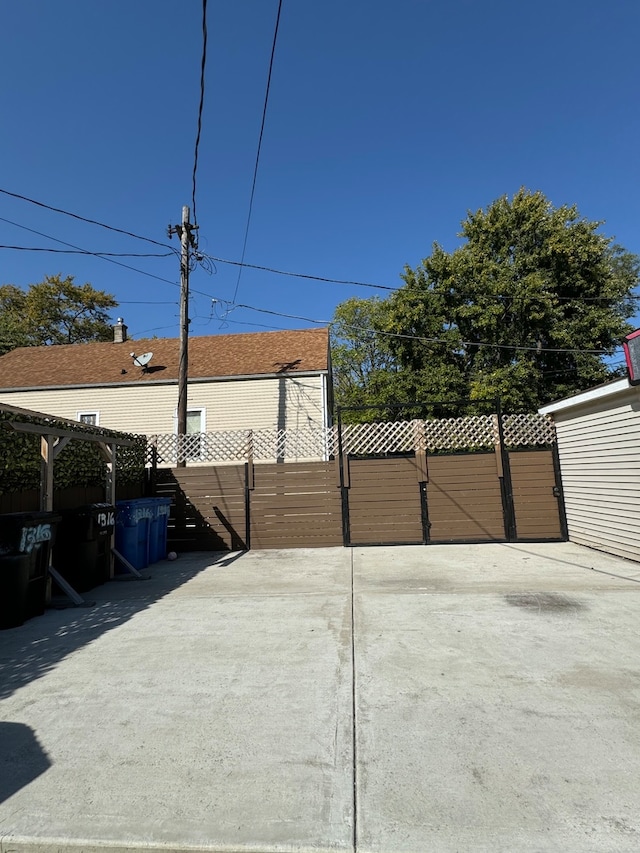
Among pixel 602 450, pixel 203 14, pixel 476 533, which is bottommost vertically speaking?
pixel 476 533

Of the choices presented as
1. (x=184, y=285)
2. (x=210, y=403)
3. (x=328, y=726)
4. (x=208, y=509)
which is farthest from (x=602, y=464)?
(x=210, y=403)

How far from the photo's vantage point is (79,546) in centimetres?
584

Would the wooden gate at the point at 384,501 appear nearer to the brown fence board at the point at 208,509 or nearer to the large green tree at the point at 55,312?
the brown fence board at the point at 208,509

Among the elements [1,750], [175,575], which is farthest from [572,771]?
[175,575]

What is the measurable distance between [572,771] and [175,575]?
19.1ft

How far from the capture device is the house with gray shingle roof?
553 inches

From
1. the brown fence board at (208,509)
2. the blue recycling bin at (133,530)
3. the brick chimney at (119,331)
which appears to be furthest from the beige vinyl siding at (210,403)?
the blue recycling bin at (133,530)

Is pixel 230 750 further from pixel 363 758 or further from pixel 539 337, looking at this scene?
pixel 539 337

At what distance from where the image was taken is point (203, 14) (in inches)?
207

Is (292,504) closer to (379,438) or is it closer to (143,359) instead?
(379,438)

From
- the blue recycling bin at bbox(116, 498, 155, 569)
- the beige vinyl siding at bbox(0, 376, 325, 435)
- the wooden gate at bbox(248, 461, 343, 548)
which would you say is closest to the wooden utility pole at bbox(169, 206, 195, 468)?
the beige vinyl siding at bbox(0, 376, 325, 435)

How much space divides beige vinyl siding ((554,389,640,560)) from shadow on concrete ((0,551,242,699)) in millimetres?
6357

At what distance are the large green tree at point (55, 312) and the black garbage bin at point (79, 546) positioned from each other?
26.5 meters

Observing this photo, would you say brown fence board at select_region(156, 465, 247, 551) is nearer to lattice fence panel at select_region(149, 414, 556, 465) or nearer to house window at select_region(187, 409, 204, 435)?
lattice fence panel at select_region(149, 414, 556, 465)
